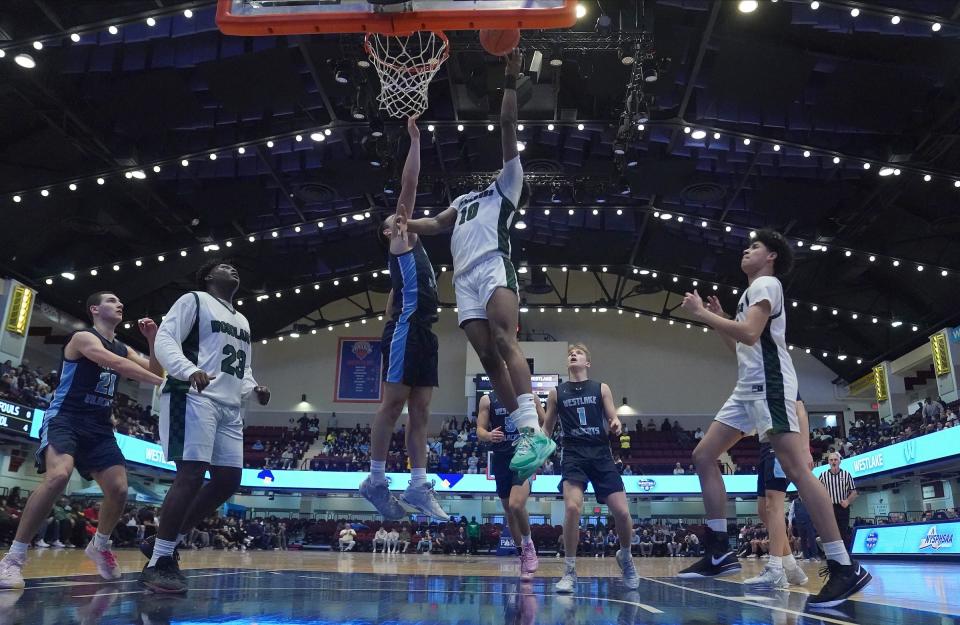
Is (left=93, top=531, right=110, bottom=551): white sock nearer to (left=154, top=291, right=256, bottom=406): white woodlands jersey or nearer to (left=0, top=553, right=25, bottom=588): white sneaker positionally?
(left=0, top=553, right=25, bottom=588): white sneaker

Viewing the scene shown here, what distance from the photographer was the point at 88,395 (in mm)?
4773

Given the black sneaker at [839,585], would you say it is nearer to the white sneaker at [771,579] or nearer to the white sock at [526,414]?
the white sneaker at [771,579]

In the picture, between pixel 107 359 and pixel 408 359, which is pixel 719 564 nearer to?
pixel 408 359

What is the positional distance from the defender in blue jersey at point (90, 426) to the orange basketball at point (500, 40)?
2667 mm

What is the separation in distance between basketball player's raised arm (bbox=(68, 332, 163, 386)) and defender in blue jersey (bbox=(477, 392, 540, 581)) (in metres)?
2.44

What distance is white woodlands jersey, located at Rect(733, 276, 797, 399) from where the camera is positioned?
13.8ft

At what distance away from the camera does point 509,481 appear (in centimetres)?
685

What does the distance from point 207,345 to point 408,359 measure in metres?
1.21

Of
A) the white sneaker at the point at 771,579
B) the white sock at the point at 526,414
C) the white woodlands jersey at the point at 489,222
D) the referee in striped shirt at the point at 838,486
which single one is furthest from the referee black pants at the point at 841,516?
the white woodlands jersey at the point at 489,222

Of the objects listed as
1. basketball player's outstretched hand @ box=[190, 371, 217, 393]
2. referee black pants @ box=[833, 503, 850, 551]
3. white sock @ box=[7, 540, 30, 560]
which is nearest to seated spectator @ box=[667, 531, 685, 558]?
referee black pants @ box=[833, 503, 850, 551]

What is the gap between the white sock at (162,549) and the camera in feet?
13.0

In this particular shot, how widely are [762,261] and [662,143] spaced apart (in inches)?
551

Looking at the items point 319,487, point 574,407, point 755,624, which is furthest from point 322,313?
point 755,624

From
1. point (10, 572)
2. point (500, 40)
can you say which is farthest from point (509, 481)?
point (500, 40)
